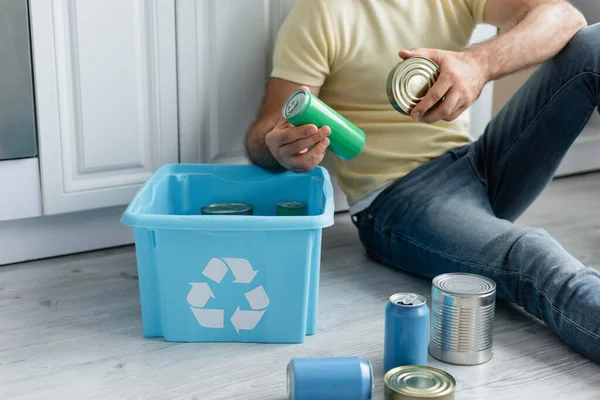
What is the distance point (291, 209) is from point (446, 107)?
1.13ft

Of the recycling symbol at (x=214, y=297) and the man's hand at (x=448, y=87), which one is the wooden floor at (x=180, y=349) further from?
the man's hand at (x=448, y=87)

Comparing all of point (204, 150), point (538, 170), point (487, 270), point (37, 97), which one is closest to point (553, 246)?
point (487, 270)

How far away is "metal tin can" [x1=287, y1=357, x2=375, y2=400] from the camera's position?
1023 millimetres

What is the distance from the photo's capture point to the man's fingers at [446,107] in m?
1.28

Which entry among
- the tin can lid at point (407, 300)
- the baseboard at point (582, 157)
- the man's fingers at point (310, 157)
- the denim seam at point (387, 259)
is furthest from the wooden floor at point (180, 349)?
Answer: the baseboard at point (582, 157)

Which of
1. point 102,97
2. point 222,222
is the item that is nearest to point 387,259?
point 222,222

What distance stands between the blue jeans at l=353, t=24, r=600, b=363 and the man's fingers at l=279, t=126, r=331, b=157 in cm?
30

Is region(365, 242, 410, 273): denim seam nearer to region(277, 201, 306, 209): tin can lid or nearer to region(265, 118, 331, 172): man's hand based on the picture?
region(277, 201, 306, 209): tin can lid

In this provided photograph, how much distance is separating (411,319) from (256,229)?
269 millimetres

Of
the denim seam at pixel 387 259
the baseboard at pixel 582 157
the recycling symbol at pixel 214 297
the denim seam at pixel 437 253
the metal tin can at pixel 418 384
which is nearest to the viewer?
the metal tin can at pixel 418 384

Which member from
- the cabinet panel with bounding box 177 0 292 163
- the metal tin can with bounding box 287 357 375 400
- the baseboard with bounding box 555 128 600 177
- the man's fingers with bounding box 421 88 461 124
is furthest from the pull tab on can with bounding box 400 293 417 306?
the baseboard with bounding box 555 128 600 177

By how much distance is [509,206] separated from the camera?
161 cm

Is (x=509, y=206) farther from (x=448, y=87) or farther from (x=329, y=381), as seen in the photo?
(x=329, y=381)

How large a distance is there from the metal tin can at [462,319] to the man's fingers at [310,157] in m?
0.29
